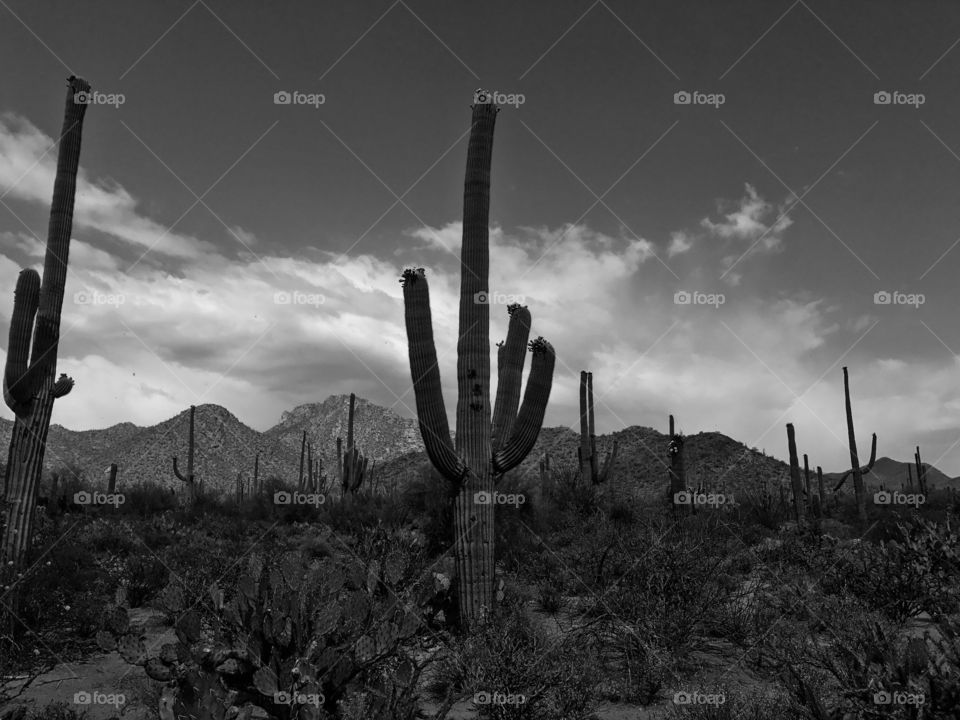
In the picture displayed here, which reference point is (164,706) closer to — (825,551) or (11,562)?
(11,562)

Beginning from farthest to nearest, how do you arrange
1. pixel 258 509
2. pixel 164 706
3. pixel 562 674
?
pixel 258 509
pixel 562 674
pixel 164 706

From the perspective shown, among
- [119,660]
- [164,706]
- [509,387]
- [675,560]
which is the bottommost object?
[119,660]

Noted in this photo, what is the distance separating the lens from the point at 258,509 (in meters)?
20.5

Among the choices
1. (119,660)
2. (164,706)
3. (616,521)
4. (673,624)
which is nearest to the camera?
(164,706)

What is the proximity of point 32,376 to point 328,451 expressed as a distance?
89139mm

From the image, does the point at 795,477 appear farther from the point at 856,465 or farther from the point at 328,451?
the point at 328,451

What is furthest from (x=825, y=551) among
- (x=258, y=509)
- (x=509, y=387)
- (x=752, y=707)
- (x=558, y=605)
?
(x=258, y=509)

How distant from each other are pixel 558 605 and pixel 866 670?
487 cm
